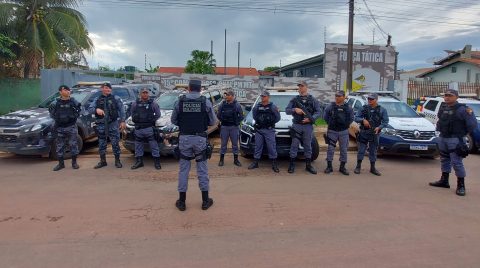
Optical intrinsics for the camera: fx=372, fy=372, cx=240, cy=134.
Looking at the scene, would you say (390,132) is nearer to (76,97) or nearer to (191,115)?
(191,115)

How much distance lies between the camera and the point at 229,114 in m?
8.00

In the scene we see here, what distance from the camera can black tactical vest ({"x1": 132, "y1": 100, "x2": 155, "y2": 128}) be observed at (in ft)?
25.1

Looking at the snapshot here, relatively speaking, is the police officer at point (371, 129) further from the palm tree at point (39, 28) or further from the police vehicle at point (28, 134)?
the palm tree at point (39, 28)

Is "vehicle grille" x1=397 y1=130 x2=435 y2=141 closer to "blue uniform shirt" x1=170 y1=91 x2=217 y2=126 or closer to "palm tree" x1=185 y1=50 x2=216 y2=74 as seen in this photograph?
"blue uniform shirt" x1=170 y1=91 x2=217 y2=126

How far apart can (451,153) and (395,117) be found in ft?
10.6

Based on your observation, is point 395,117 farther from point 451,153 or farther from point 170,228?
point 170,228

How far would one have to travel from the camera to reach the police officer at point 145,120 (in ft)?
25.2

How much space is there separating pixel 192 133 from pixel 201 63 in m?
40.4

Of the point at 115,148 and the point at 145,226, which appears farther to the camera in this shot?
the point at 115,148

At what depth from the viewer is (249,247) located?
4.03 metres

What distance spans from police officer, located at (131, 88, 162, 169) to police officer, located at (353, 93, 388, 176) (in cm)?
427

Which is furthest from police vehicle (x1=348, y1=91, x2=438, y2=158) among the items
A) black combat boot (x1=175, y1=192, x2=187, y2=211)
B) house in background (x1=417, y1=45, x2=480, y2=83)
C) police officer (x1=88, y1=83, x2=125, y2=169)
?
house in background (x1=417, y1=45, x2=480, y2=83)

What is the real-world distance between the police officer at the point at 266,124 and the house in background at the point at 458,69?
3269 centimetres

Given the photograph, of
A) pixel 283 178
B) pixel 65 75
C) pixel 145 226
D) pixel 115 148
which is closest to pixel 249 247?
pixel 145 226
